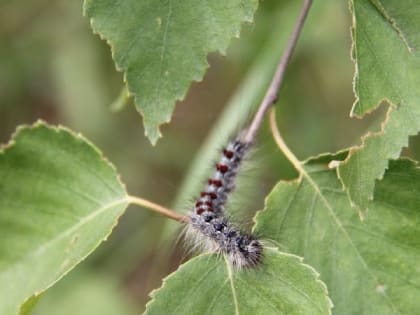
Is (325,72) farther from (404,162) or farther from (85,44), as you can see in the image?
(404,162)

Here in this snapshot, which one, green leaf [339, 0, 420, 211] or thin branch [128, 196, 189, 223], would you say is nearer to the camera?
green leaf [339, 0, 420, 211]

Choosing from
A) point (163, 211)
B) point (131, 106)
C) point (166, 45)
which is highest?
point (166, 45)

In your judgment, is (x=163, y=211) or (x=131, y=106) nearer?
(x=163, y=211)

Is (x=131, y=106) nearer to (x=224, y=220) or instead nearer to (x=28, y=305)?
(x=224, y=220)

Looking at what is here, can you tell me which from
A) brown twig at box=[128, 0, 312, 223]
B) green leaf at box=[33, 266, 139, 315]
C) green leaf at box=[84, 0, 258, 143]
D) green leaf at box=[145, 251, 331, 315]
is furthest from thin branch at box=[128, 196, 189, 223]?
green leaf at box=[33, 266, 139, 315]

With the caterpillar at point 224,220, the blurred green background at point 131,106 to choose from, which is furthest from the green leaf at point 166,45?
the blurred green background at point 131,106

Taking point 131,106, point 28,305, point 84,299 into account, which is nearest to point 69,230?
point 28,305

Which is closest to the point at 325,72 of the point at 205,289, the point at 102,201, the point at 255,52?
the point at 255,52

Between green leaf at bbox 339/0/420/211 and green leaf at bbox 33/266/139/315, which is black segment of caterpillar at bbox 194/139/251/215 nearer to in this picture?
green leaf at bbox 339/0/420/211
